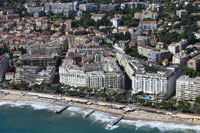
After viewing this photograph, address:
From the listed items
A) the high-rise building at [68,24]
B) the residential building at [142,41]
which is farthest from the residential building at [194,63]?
the high-rise building at [68,24]

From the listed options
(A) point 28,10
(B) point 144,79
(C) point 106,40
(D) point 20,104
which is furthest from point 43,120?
(A) point 28,10

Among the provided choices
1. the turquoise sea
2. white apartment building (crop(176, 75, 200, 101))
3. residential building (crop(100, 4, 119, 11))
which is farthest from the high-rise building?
white apartment building (crop(176, 75, 200, 101))

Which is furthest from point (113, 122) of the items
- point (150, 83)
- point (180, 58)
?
point (180, 58)

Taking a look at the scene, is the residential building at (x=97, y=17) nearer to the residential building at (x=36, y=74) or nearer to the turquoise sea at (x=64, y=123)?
the residential building at (x=36, y=74)

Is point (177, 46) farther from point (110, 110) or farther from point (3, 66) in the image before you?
point (3, 66)

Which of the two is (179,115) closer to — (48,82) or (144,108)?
(144,108)
